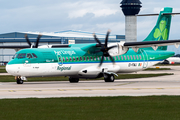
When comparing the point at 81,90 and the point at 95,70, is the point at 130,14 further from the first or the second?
the point at 81,90

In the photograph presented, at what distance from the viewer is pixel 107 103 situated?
16.3m

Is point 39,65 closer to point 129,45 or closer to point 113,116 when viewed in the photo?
point 129,45

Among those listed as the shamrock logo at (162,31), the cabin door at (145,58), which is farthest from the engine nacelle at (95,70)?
the shamrock logo at (162,31)

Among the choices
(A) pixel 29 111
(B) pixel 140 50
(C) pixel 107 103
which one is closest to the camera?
(A) pixel 29 111

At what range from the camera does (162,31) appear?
39.1m

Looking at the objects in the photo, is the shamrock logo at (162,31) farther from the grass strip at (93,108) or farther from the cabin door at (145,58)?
the grass strip at (93,108)

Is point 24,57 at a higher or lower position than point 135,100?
higher

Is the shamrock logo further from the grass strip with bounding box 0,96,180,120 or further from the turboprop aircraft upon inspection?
the grass strip with bounding box 0,96,180,120

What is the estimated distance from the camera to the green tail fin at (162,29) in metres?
38.6

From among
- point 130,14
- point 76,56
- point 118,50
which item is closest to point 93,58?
point 76,56

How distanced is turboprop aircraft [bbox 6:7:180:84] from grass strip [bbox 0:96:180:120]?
11.2 metres

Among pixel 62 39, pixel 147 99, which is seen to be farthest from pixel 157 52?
pixel 62 39

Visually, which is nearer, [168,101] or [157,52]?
[168,101]

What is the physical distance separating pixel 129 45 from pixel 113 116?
20.0m
